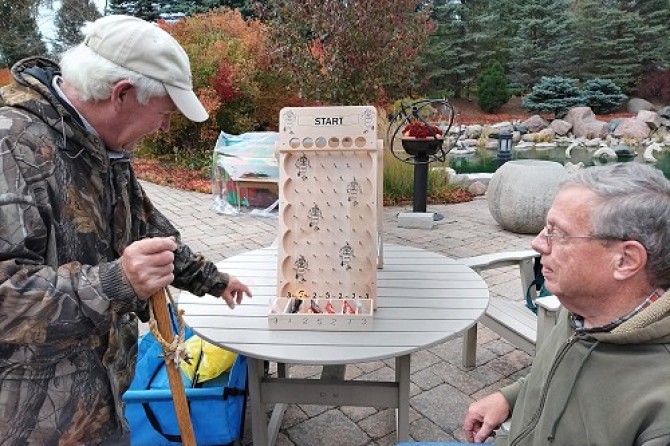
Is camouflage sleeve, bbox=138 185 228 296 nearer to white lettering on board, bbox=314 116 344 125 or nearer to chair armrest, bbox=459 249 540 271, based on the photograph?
white lettering on board, bbox=314 116 344 125

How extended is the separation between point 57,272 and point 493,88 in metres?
20.7

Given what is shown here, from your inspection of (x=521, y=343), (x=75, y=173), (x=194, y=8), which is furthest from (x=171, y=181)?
(x=194, y=8)

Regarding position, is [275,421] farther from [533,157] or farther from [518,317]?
[533,157]

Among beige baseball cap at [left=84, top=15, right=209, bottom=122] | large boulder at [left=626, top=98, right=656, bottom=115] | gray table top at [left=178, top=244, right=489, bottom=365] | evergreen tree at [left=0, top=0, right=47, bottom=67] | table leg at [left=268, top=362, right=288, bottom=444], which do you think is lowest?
large boulder at [left=626, top=98, right=656, bottom=115]

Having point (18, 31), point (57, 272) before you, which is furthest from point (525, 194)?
point (18, 31)

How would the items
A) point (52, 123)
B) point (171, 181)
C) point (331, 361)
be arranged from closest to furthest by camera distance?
point (52, 123)
point (331, 361)
point (171, 181)

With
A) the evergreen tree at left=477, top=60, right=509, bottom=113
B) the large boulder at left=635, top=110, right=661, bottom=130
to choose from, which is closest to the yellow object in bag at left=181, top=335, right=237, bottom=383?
the large boulder at left=635, top=110, right=661, bottom=130

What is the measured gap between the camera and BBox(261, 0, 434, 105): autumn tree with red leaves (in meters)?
6.40

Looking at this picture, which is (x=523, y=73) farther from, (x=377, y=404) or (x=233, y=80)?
(x=377, y=404)

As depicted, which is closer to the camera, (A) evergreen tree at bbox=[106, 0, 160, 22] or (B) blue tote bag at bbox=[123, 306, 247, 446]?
(B) blue tote bag at bbox=[123, 306, 247, 446]

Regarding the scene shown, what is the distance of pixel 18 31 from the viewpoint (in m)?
21.2

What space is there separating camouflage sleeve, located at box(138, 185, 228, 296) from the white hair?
53cm

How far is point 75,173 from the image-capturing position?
126cm

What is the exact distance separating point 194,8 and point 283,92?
431 inches
